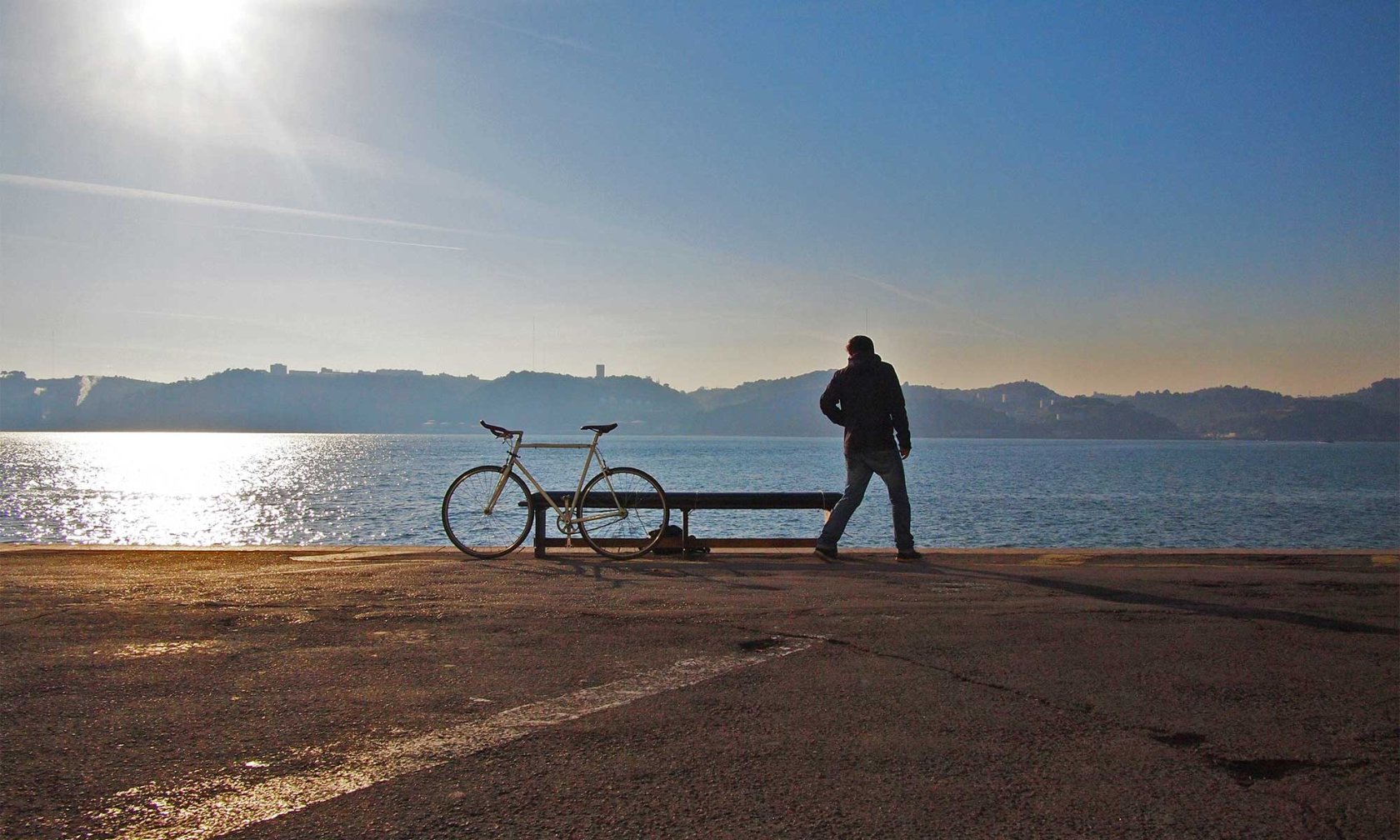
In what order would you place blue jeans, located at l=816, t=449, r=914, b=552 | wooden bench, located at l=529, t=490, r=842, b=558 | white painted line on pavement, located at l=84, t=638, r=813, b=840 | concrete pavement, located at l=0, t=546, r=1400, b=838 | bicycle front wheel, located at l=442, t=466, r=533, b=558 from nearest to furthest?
white painted line on pavement, located at l=84, t=638, r=813, b=840, concrete pavement, located at l=0, t=546, r=1400, b=838, blue jeans, located at l=816, t=449, r=914, b=552, bicycle front wheel, located at l=442, t=466, r=533, b=558, wooden bench, located at l=529, t=490, r=842, b=558

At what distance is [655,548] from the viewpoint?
431 inches

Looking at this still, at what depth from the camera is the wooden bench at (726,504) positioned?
433 inches

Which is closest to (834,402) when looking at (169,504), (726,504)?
(726,504)

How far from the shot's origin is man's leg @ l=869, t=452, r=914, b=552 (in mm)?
10531

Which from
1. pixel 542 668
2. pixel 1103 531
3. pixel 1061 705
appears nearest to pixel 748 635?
pixel 542 668

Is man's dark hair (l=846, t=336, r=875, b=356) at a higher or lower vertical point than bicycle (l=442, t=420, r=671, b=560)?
higher

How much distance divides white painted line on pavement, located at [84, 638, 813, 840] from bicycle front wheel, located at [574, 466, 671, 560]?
240 inches

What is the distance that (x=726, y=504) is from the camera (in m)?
11.6

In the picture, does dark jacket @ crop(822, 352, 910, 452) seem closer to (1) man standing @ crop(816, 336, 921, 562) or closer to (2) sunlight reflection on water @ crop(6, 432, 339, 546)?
(1) man standing @ crop(816, 336, 921, 562)

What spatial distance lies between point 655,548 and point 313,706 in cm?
667

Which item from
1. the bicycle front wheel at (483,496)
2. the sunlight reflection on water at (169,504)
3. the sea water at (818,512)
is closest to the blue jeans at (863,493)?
the bicycle front wheel at (483,496)

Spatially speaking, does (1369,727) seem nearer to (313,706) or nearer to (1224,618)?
(1224,618)

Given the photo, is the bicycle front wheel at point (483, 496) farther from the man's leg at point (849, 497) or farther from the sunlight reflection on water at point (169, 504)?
the sunlight reflection on water at point (169, 504)

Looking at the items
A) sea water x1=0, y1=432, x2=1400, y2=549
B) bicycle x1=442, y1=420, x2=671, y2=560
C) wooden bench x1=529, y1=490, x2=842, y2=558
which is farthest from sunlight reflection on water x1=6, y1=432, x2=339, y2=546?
wooden bench x1=529, y1=490, x2=842, y2=558
